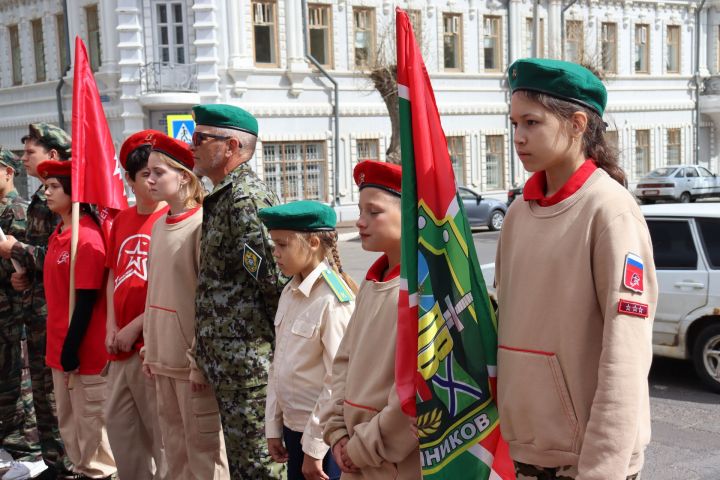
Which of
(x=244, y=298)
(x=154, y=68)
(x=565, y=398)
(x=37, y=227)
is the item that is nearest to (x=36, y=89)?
(x=154, y=68)

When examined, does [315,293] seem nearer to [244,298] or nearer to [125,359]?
[244,298]

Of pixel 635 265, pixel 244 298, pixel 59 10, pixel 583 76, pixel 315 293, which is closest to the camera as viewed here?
pixel 635 265

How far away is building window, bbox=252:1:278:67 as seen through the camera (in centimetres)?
2877

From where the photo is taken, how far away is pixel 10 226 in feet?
21.4

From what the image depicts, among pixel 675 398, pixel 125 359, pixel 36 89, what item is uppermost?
pixel 36 89

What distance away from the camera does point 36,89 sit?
31688 mm

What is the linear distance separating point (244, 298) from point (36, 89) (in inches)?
1174

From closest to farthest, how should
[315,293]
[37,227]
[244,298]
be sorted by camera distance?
1. [315,293]
2. [244,298]
3. [37,227]

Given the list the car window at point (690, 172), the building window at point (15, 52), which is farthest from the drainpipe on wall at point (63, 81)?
the car window at point (690, 172)

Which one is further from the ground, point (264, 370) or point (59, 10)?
point (59, 10)

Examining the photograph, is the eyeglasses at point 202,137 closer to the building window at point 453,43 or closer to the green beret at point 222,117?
the green beret at point 222,117

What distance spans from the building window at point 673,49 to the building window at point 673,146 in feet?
9.04

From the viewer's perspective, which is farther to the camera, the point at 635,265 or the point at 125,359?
the point at 125,359

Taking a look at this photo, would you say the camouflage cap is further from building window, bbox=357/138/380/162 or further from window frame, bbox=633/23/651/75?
window frame, bbox=633/23/651/75
